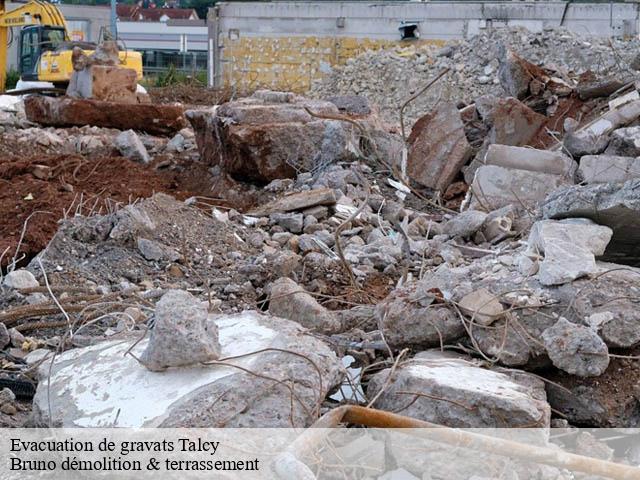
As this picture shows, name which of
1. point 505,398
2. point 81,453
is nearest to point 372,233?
point 505,398

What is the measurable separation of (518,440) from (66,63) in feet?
48.9

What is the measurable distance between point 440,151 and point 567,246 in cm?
425

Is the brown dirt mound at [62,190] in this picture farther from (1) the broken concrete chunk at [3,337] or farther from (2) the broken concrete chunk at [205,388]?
(2) the broken concrete chunk at [205,388]

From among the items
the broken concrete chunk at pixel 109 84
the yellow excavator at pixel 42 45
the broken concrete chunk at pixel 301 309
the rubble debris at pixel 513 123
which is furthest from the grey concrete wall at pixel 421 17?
the broken concrete chunk at pixel 301 309

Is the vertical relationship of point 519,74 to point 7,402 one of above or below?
above

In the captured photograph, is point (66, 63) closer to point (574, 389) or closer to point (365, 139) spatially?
point (365, 139)

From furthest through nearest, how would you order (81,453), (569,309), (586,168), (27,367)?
(586,168) < (27,367) < (569,309) < (81,453)

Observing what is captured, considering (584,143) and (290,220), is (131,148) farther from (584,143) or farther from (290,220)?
(584,143)

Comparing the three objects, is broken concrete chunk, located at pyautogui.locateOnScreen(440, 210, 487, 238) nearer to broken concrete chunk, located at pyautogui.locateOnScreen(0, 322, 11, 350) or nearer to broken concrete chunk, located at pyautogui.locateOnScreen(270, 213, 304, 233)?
broken concrete chunk, located at pyautogui.locateOnScreen(270, 213, 304, 233)

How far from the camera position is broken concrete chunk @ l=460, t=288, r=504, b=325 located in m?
4.01

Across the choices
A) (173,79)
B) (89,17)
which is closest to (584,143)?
(173,79)

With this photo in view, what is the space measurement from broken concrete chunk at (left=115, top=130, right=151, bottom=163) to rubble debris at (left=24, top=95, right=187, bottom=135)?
2.09 metres

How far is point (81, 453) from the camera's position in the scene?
306 cm

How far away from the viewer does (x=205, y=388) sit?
3.18 metres
